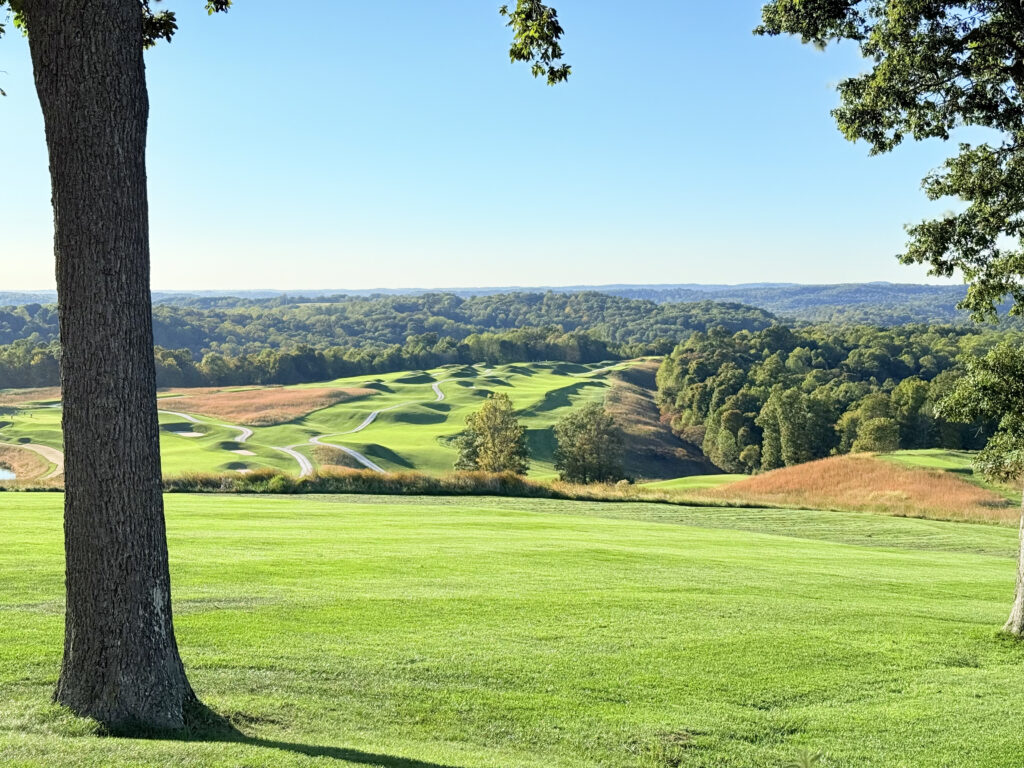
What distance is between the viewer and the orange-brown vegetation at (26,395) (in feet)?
333

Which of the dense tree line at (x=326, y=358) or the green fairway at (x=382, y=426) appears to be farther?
the dense tree line at (x=326, y=358)

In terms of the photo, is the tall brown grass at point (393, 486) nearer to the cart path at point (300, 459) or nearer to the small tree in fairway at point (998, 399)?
the small tree in fairway at point (998, 399)

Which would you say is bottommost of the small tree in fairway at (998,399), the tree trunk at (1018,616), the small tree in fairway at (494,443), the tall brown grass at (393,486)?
the small tree in fairway at (494,443)

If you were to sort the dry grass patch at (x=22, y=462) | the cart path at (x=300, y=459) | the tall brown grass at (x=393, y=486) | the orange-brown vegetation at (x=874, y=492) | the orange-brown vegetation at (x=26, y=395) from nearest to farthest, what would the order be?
the tall brown grass at (x=393, y=486)
the orange-brown vegetation at (x=874, y=492)
the dry grass patch at (x=22, y=462)
the cart path at (x=300, y=459)
the orange-brown vegetation at (x=26, y=395)

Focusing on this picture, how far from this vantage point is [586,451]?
70188 millimetres

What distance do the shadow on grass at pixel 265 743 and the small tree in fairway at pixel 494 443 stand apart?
198ft

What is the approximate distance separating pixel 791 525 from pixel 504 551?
55.8ft

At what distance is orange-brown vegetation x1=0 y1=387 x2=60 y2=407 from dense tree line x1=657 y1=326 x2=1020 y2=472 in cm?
8904

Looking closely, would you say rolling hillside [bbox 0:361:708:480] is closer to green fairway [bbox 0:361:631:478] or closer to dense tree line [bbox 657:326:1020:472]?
green fairway [bbox 0:361:631:478]

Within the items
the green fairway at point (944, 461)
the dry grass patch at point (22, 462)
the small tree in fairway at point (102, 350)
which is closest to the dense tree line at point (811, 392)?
the green fairway at point (944, 461)

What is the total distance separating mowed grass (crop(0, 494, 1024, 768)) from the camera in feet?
21.8

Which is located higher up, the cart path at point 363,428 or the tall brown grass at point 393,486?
the tall brown grass at point 393,486

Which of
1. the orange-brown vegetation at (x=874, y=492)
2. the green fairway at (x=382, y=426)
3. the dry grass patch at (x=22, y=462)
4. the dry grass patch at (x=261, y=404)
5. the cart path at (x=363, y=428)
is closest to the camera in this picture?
the orange-brown vegetation at (x=874, y=492)

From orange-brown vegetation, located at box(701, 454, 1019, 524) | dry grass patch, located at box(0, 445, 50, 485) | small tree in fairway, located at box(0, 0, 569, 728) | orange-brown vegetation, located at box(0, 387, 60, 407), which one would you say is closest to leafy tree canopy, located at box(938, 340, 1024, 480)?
small tree in fairway, located at box(0, 0, 569, 728)
